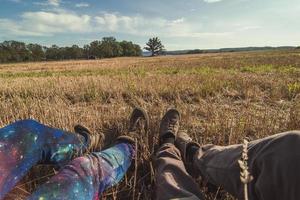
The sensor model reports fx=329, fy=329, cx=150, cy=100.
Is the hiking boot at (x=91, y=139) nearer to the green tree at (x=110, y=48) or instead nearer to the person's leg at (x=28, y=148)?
the person's leg at (x=28, y=148)

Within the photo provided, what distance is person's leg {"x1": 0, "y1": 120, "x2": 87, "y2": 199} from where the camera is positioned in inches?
74.7

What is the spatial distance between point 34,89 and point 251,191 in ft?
16.4

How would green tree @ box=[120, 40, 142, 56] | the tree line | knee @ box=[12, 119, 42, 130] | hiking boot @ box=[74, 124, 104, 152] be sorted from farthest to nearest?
1. green tree @ box=[120, 40, 142, 56]
2. the tree line
3. hiking boot @ box=[74, 124, 104, 152]
4. knee @ box=[12, 119, 42, 130]

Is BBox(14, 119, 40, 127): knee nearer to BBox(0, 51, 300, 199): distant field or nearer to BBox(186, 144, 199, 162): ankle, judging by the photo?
BBox(0, 51, 300, 199): distant field

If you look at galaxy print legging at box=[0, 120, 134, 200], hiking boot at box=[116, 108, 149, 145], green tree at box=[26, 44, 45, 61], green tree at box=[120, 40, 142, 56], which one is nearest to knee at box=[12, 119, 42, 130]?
galaxy print legging at box=[0, 120, 134, 200]

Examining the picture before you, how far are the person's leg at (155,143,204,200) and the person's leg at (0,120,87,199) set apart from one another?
69 centimetres

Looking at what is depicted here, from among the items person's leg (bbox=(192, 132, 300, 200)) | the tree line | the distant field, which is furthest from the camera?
the tree line

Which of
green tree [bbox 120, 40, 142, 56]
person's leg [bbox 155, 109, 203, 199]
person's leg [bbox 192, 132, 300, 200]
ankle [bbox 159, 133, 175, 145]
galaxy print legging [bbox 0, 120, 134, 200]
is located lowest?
green tree [bbox 120, 40, 142, 56]

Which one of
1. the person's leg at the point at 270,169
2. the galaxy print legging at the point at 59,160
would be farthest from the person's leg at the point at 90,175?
the person's leg at the point at 270,169

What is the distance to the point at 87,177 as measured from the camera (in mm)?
1788

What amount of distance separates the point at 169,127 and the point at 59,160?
100 centimetres

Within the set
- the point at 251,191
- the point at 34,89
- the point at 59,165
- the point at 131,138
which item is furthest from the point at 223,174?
the point at 34,89

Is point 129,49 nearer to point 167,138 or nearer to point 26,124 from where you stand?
point 167,138

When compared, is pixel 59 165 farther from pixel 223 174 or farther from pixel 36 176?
pixel 223 174
